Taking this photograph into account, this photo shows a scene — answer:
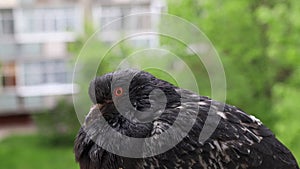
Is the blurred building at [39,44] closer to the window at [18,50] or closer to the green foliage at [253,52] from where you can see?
the window at [18,50]

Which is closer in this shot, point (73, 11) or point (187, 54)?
point (187, 54)

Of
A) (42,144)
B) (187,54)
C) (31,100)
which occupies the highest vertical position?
(187,54)

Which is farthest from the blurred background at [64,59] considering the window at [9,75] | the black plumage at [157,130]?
the black plumage at [157,130]

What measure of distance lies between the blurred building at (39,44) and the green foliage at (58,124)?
1.34 meters

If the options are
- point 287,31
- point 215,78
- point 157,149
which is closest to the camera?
point 157,149

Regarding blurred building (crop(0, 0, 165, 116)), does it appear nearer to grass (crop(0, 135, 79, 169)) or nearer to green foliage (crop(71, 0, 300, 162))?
grass (crop(0, 135, 79, 169))

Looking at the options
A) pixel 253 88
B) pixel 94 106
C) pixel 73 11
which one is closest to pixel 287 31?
pixel 253 88

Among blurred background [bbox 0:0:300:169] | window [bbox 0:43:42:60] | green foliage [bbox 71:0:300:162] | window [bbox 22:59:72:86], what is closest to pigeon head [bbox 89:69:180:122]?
green foliage [bbox 71:0:300:162]

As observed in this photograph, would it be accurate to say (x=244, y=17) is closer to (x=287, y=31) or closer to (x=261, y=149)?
(x=287, y=31)

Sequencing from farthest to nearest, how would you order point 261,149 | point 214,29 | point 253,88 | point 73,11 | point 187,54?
point 73,11, point 253,88, point 214,29, point 187,54, point 261,149

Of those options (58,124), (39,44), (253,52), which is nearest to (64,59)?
(39,44)

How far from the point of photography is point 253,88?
12.6m

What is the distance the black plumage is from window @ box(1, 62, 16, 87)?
18550 mm

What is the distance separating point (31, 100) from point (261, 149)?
1883cm
